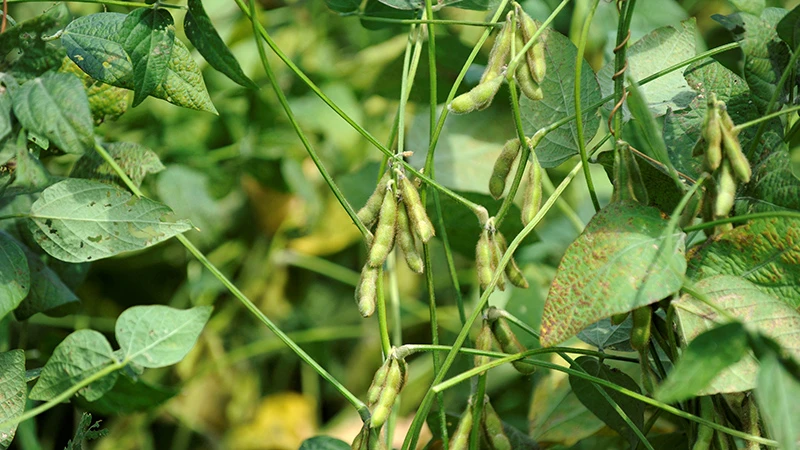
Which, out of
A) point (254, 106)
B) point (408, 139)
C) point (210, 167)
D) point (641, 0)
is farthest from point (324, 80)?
point (641, 0)

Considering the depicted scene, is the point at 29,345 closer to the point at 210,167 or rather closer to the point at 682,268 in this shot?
the point at 210,167

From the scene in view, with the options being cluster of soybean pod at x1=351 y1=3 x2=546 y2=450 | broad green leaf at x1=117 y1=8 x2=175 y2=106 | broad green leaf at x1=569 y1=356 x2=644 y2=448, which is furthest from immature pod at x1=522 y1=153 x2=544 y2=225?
broad green leaf at x1=117 y1=8 x2=175 y2=106

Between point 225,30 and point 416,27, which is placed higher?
point 416,27

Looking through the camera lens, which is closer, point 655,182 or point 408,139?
point 655,182

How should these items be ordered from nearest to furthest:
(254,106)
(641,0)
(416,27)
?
(416,27) < (641,0) < (254,106)

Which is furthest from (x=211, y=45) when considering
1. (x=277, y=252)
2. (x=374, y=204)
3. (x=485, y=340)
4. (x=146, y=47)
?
(x=277, y=252)

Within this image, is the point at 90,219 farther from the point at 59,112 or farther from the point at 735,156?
the point at 735,156
